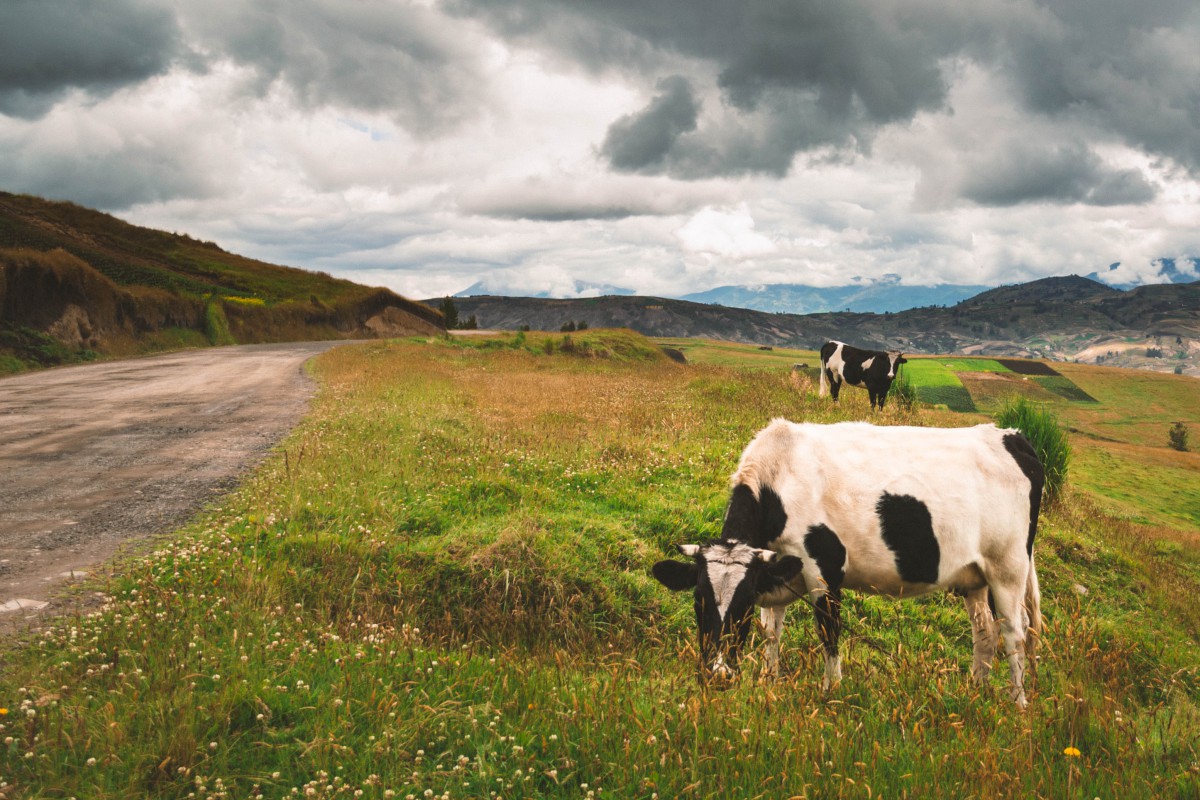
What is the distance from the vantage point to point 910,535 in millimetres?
6570

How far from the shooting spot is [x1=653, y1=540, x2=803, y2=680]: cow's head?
17.0 feet

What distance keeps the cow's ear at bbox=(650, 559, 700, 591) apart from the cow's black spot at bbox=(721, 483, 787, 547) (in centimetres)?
71

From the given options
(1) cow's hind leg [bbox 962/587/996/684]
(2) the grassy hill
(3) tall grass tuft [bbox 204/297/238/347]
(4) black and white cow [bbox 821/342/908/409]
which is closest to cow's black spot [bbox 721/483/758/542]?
(1) cow's hind leg [bbox 962/587/996/684]

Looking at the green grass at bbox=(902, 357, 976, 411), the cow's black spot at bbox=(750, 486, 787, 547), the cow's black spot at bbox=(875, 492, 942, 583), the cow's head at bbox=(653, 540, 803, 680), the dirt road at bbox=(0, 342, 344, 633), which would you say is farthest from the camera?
the green grass at bbox=(902, 357, 976, 411)

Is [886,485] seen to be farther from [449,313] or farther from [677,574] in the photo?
[449,313]

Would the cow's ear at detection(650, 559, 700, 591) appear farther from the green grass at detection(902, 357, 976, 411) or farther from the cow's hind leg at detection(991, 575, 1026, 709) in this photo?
the green grass at detection(902, 357, 976, 411)

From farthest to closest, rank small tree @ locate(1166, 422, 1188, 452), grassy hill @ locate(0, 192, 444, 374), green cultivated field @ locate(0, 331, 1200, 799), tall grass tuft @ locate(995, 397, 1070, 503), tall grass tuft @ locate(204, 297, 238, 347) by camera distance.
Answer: small tree @ locate(1166, 422, 1188, 452) < tall grass tuft @ locate(204, 297, 238, 347) < grassy hill @ locate(0, 192, 444, 374) < tall grass tuft @ locate(995, 397, 1070, 503) < green cultivated field @ locate(0, 331, 1200, 799)

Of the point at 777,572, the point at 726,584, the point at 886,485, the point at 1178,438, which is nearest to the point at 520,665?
the point at 726,584

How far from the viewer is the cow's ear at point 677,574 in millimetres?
5637

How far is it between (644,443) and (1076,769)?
34.9 feet

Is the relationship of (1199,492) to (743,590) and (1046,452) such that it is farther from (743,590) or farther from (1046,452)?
(743,590)

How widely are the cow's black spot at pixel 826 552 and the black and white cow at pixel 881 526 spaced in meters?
0.01

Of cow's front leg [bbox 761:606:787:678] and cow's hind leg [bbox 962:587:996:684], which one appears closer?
cow's front leg [bbox 761:606:787:678]

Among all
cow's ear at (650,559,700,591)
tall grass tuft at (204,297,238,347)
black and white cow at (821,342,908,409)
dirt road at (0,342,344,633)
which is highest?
tall grass tuft at (204,297,238,347)
